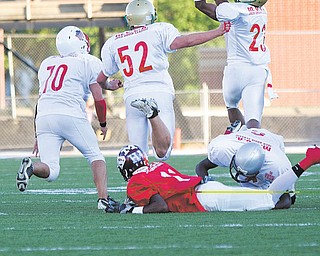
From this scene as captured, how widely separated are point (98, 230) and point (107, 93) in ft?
55.4

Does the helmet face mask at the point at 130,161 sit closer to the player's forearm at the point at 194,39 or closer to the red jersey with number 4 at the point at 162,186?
the red jersey with number 4 at the point at 162,186

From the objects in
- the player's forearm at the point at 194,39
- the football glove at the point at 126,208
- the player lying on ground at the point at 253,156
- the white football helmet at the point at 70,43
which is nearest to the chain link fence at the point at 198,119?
the player's forearm at the point at 194,39

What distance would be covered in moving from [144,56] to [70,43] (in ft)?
2.32

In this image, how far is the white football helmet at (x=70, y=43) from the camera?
28.5 ft

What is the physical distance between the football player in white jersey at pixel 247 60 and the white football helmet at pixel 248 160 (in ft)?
7.47

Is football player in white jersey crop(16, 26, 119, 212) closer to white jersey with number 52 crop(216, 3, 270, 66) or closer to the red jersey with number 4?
the red jersey with number 4

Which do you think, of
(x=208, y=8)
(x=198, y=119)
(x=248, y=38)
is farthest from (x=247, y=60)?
(x=198, y=119)

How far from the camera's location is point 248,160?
7.62m

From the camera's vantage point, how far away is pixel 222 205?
778 cm

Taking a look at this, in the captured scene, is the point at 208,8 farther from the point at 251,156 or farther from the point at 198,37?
the point at 251,156

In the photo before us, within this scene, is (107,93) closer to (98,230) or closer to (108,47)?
(108,47)

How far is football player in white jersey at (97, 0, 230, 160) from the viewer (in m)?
8.90

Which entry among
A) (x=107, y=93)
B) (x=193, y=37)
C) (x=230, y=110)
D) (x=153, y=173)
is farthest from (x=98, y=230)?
(x=107, y=93)

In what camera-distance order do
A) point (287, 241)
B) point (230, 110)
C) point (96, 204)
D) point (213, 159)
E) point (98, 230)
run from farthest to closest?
point (230, 110) → point (96, 204) → point (213, 159) → point (98, 230) → point (287, 241)
